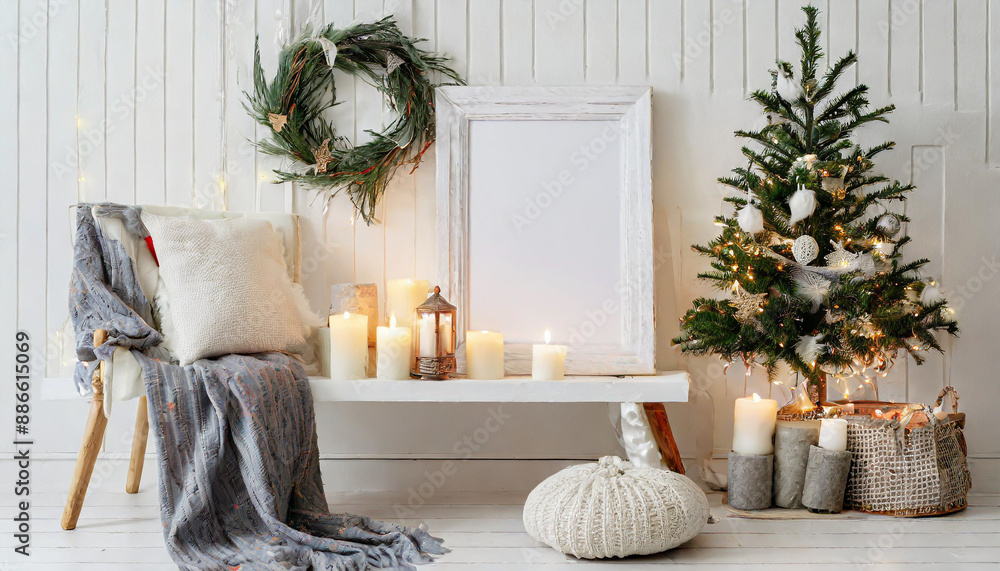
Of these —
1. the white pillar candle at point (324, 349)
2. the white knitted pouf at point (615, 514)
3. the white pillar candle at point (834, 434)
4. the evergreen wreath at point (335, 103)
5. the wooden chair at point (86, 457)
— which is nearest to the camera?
the white knitted pouf at point (615, 514)

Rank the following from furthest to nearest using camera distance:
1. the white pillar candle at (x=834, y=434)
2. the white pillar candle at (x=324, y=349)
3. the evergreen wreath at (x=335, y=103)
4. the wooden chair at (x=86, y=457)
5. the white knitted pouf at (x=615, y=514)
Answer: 1. the evergreen wreath at (x=335, y=103)
2. the white pillar candle at (x=324, y=349)
3. the white pillar candle at (x=834, y=434)
4. the wooden chair at (x=86, y=457)
5. the white knitted pouf at (x=615, y=514)

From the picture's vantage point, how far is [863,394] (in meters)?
2.18

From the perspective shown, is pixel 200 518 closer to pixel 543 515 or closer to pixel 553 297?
pixel 543 515

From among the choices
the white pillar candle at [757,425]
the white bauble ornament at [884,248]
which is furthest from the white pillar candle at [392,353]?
the white bauble ornament at [884,248]

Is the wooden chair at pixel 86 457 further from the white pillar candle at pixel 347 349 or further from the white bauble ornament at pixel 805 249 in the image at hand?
the white bauble ornament at pixel 805 249

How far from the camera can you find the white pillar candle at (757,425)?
186cm

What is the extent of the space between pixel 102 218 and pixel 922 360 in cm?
229

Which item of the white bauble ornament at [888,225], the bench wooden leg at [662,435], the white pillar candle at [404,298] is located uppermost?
the white bauble ornament at [888,225]

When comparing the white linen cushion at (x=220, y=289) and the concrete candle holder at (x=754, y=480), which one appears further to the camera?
the concrete candle holder at (x=754, y=480)

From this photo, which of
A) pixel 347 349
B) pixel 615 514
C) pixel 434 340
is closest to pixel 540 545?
pixel 615 514

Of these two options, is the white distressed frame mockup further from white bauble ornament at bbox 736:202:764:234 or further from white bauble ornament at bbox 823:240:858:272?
white bauble ornament at bbox 823:240:858:272

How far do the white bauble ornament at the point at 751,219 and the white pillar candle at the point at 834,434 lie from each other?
21.8 inches

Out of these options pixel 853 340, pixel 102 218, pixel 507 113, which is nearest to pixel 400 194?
pixel 507 113

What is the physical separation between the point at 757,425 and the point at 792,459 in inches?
5.2
